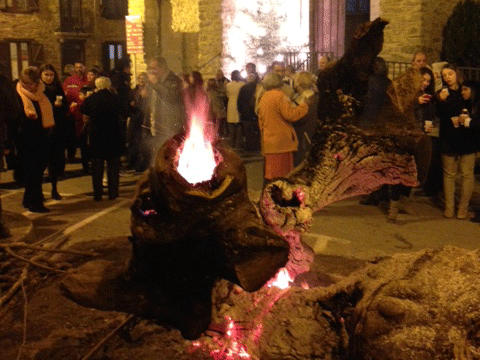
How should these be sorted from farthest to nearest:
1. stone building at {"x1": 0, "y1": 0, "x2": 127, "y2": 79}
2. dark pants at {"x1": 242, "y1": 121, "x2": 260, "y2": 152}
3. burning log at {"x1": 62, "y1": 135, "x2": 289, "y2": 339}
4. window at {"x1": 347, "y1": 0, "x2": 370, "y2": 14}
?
stone building at {"x1": 0, "y1": 0, "x2": 127, "y2": 79}
window at {"x1": 347, "y1": 0, "x2": 370, "y2": 14}
dark pants at {"x1": 242, "y1": 121, "x2": 260, "y2": 152}
burning log at {"x1": 62, "y1": 135, "x2": 289, "y2": 339}

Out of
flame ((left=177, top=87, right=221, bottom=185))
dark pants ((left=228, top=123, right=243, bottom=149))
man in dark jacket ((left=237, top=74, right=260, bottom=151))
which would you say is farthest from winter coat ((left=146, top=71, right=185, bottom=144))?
flame ((left=177, top=87, right=221, bottom=185))

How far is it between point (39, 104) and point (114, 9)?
24.2m

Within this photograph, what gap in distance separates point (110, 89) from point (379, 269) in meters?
7.11

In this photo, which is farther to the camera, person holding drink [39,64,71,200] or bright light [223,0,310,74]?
bright light [223,0,310,74]

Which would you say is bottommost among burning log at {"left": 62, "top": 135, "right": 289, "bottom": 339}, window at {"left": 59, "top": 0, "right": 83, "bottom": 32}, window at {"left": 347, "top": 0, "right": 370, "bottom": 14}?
burning log at {"left": 62, "top": 135, "right": 289, "bottom": 339}

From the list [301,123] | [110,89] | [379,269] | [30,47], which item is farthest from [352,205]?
[30,47]

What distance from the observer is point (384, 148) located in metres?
4.37

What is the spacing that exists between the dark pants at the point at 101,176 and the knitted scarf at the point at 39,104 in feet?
3.44

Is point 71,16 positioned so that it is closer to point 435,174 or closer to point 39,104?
point 39,104

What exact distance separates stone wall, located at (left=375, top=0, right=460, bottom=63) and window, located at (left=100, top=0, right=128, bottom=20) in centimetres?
1938

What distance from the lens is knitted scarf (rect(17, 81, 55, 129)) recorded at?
886cm

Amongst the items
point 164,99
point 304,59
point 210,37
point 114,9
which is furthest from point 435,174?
point 114,9

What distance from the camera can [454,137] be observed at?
834cm

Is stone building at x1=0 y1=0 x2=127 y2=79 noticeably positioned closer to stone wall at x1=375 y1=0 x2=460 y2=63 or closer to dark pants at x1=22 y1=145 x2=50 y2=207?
stone wall at x1=375 y1=0 x2=460 y2=63
